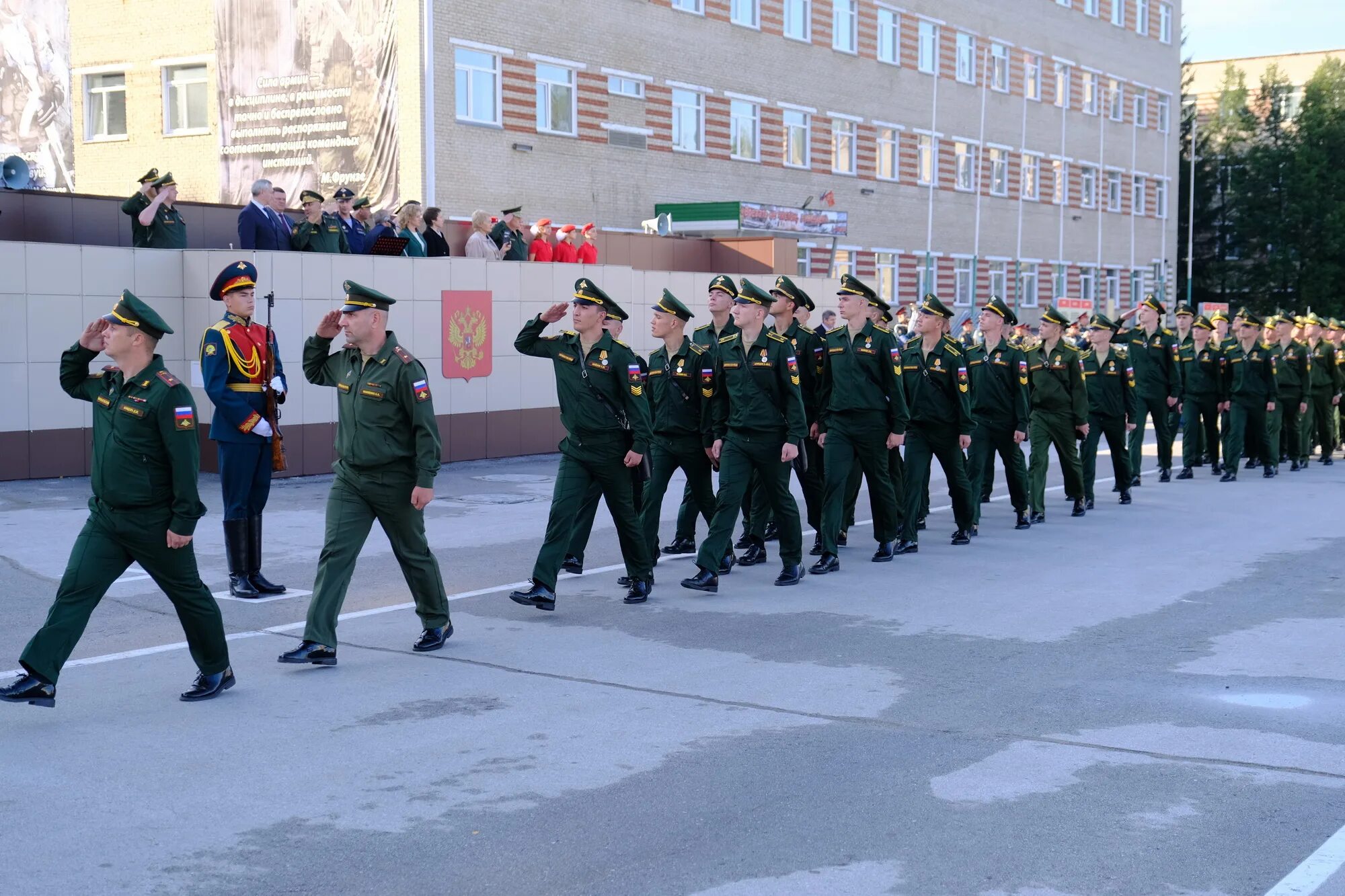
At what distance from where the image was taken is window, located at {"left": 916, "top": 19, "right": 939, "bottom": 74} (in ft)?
144

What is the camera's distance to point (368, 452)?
8031mm

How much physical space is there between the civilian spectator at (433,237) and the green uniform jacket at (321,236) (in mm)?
1414

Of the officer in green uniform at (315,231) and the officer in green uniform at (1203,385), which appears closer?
the officer in green uniform at (315,231)

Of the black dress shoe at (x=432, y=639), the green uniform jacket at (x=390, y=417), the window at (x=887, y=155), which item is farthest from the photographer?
the window at (x=887, y=155)

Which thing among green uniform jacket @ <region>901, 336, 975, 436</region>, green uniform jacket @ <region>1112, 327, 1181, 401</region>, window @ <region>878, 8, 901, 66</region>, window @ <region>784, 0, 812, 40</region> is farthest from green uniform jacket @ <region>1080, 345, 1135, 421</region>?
window @ <region>878, 8, 901, 66</region>

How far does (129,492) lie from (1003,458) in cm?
919

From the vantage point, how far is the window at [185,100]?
3225 cm

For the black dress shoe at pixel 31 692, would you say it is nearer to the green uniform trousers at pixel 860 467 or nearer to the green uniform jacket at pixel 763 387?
the green uniform jacket at pixel 763 387

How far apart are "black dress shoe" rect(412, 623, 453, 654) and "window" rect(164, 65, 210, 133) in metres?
26.1

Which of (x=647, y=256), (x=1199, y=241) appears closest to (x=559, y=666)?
(x=647, y=256)

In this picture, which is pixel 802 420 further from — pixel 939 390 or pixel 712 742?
pixel 712 742

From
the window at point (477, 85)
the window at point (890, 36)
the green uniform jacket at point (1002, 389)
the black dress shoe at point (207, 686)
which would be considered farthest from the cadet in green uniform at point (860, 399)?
the window at point (890, 36)

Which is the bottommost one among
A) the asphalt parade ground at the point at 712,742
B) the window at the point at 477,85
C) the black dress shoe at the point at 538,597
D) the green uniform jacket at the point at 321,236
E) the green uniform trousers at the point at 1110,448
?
the asphalt parade ground at the point at 712,742

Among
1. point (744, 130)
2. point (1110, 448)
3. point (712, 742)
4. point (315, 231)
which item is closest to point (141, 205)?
point (315, 231)
